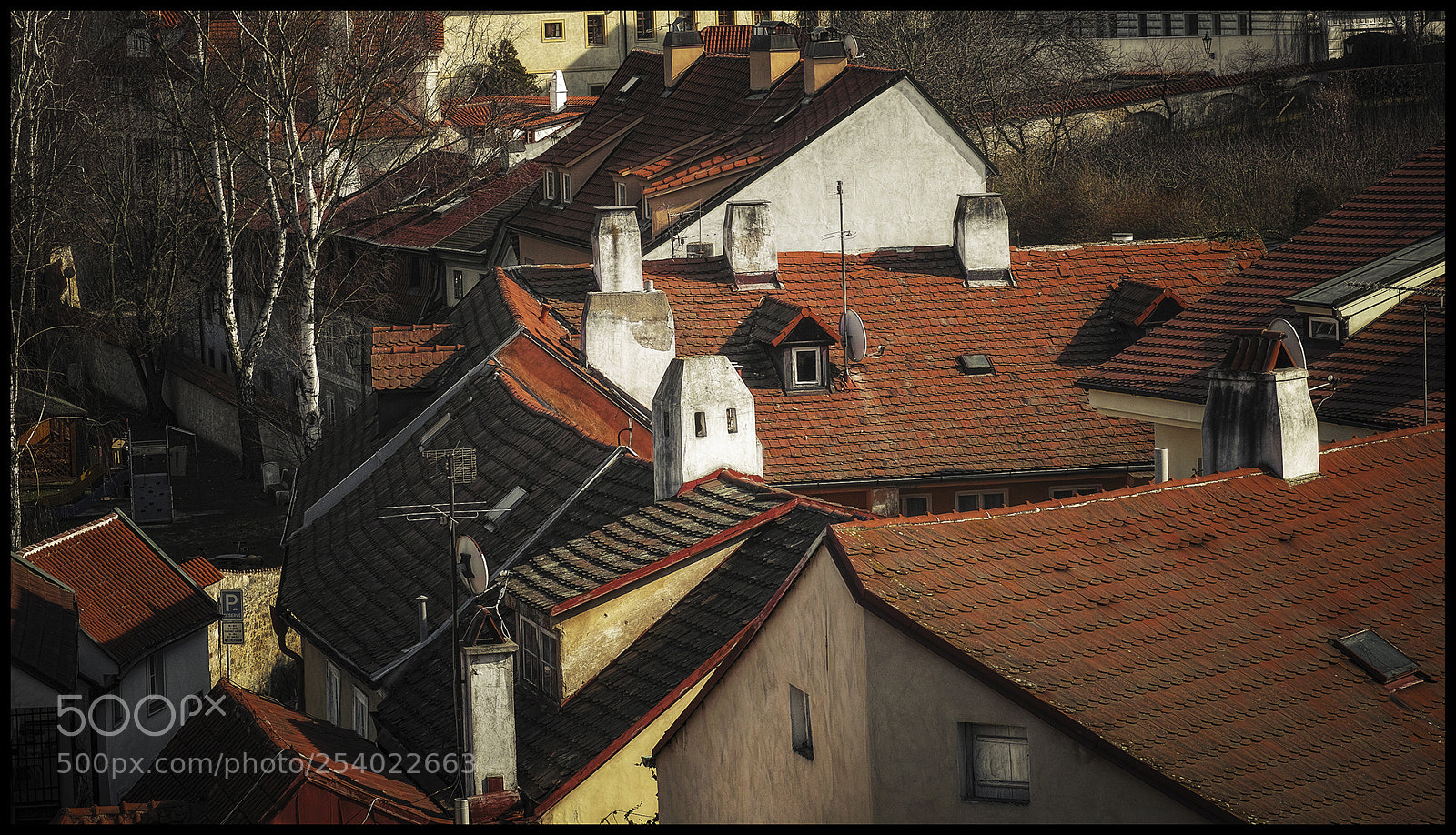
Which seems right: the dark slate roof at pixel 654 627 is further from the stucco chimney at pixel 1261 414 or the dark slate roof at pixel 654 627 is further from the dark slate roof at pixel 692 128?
the dark slate roof at pixel 692 128

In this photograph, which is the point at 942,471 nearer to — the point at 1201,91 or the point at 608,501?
the point at 608,501

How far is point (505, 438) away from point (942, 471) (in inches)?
253

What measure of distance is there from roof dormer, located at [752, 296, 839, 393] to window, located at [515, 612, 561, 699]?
9407mm

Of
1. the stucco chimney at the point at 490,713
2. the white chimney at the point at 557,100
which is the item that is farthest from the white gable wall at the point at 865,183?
the white chimney at the point at 557,100

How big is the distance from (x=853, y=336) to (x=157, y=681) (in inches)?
442

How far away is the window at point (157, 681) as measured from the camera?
79.0 feet

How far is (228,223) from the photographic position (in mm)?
34719

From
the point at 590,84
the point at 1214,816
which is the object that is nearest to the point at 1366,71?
the point at 1214,816

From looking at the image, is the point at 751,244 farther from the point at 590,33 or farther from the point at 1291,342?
the point at 590,33

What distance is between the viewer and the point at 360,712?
16.9 metres

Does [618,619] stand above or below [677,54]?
below

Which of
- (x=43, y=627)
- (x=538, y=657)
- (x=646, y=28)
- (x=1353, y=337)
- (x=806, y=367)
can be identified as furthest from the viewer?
(x=646, y=28)

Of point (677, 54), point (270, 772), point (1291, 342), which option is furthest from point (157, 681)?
point (677, 54)

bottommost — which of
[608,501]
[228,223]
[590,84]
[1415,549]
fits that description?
[1415,549]
